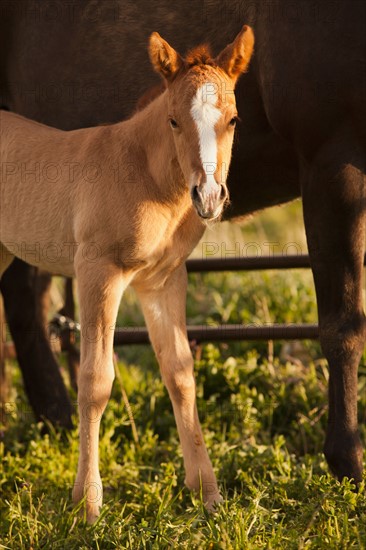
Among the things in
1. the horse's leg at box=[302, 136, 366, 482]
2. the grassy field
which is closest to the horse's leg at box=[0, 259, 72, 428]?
the grassy field

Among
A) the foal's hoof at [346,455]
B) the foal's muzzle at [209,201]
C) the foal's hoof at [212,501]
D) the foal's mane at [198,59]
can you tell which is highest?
the foal's mane at [198,59]

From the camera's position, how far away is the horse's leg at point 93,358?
3504 mm

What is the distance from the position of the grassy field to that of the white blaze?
0.45 meters

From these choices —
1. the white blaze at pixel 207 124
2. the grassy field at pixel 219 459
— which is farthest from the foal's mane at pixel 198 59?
the grassy field at pixel 219 459

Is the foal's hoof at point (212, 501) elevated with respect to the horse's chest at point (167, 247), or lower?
lower

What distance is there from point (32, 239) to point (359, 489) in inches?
69.6

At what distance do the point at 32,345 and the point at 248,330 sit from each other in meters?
1.28

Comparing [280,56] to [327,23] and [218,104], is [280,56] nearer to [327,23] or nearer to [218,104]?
[327,23]

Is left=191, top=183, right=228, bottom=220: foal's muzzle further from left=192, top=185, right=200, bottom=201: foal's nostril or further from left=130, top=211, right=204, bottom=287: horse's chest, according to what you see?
left=130, top=211, right=204, bottom=287: horse's chest

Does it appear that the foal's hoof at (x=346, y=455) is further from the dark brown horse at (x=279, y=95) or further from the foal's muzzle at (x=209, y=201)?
the foal's muzzle at (x=209, y=201)

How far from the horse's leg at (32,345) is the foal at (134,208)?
112 centimetres

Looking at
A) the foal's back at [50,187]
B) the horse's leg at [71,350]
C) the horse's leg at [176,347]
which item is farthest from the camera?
the horse's leg at [71,350]

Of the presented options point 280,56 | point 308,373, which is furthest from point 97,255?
point 308,373

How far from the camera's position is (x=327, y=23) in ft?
11.1
